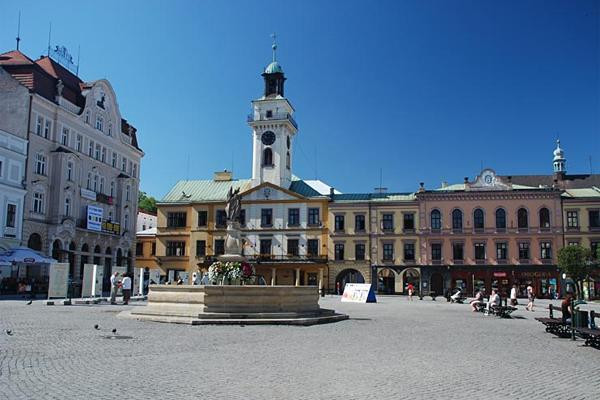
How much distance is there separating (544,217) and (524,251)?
149 inches

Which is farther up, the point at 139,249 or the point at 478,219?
the point at 478,219

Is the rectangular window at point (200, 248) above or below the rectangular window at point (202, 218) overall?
below

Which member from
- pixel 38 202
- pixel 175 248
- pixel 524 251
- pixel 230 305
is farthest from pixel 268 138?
pixel 230 305

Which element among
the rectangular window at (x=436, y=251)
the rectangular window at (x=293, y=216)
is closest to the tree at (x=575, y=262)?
the rectangular window at (x=436, y=251)

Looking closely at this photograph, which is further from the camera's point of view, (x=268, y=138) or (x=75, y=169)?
(x=268, y=138)

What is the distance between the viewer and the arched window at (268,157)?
64375 mm

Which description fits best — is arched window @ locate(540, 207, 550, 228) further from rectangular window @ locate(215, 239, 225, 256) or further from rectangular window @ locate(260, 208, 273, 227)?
rectangular window @ locate(215, 239, 225, 256)

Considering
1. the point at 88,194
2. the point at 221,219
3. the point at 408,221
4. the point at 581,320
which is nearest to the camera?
the point at 581,320

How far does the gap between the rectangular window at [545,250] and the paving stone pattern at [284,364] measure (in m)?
41.1

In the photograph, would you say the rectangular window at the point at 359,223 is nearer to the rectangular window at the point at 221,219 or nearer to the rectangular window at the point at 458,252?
the rectangular window at the point at 458,252

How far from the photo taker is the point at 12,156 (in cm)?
4191

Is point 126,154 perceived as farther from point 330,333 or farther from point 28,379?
point 28,379

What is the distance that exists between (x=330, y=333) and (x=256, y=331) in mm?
2086

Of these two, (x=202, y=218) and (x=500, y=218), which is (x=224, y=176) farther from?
→ (x=500, y=218)
